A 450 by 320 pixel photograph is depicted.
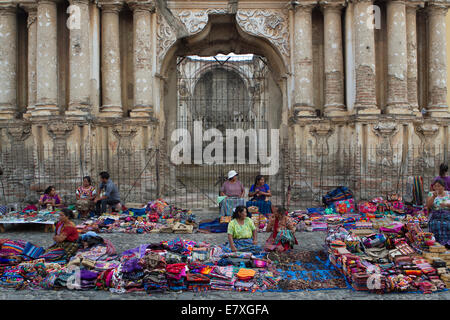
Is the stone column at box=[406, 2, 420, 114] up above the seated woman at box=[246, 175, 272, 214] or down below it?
above

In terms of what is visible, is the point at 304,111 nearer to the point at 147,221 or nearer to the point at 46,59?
the point at 147,221

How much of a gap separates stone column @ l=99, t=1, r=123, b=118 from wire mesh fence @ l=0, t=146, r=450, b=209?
125cm

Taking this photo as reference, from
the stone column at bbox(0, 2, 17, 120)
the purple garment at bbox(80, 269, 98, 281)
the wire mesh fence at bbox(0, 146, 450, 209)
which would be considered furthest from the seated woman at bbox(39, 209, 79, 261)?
the stone column at bbox(0, 2, 17, 120)

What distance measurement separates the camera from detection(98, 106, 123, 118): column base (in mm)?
11829

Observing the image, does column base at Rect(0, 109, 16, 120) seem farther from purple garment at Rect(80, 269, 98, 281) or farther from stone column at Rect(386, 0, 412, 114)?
stone column at Rect(386, 0, 412, 114)

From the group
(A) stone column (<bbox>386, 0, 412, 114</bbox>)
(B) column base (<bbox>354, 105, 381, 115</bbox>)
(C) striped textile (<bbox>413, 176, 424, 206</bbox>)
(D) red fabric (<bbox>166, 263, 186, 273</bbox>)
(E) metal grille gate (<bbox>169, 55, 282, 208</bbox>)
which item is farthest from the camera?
(E) metal grille gate (<bbox>169, 55, 282, 208</bbox>)

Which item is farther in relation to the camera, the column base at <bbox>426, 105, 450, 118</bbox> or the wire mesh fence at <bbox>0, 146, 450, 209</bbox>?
the column base at <bbox>426, 105, 450, 118</bbox>

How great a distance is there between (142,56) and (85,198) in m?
4.39

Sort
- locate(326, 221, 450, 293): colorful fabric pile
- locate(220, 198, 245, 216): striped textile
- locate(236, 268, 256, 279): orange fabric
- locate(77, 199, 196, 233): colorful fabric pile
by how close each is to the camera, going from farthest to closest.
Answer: locate(220, 198, 245, 216): striped textile → locate(77, 199, 196, 233): colorful fabric pile → locate(236, 268, 256, 279): orange fabric → locate(326, 221, 450, 293): colorful fabric pile

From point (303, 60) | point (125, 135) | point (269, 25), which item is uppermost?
point (269, 25)

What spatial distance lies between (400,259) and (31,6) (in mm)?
11596

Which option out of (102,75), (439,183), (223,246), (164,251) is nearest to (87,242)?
(164,251)

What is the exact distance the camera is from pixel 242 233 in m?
6.54

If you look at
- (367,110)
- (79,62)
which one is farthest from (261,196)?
(79,62)
